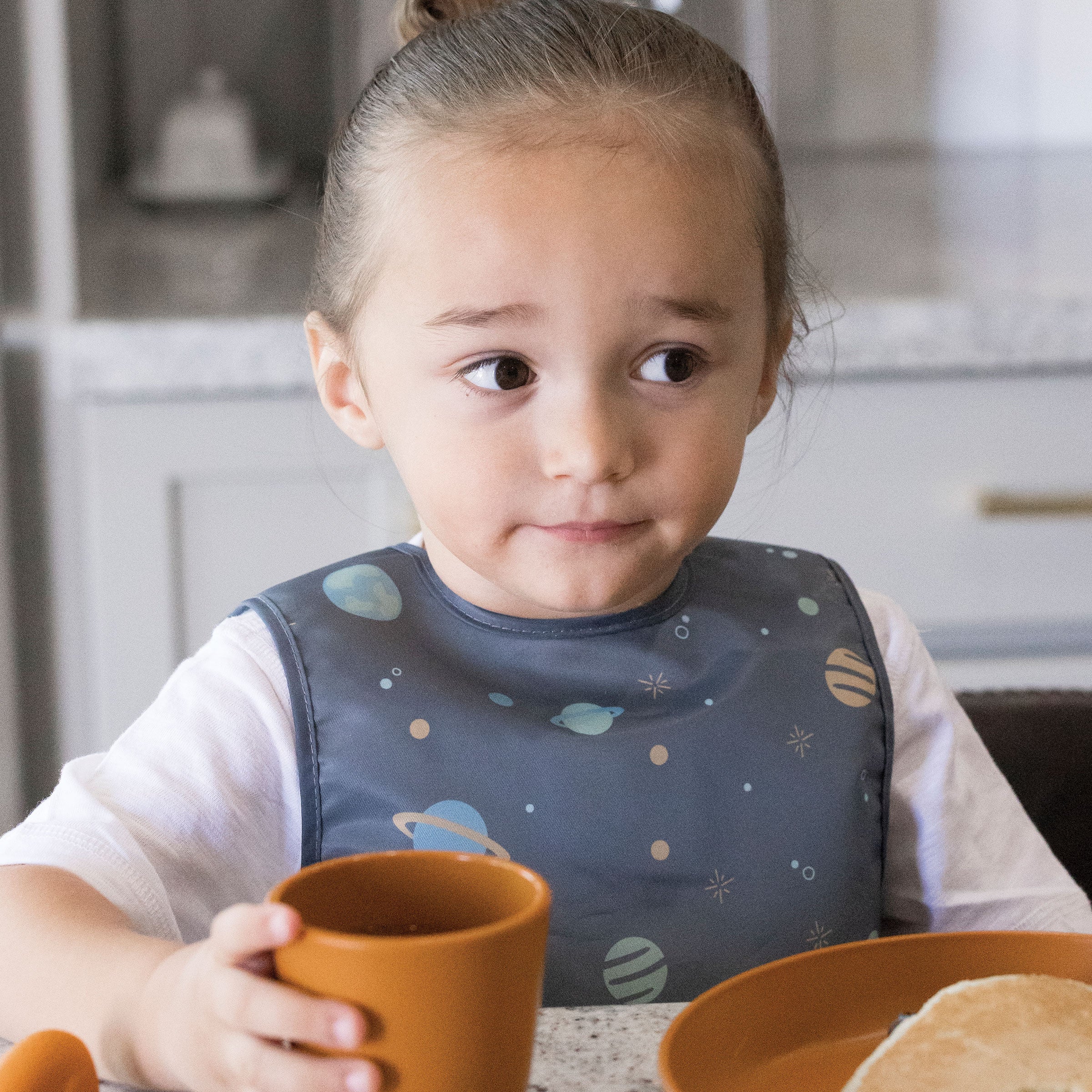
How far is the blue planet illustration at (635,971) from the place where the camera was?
77 cm

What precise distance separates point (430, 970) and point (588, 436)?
1.18 ft

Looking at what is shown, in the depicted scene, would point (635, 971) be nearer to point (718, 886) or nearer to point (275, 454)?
point (718, 886)

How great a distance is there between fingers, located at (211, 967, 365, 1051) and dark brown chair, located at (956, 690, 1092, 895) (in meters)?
0.63

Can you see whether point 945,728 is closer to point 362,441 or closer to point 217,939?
point 362,441

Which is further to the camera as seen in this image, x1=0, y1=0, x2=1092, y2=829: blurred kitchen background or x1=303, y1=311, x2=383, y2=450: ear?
x1=0, y1=0, x2=1092, y2=829: blurred kitchen background

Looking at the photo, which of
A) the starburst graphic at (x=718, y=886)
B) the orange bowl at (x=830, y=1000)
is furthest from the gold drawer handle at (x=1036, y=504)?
the orange bowl at (x=830, y=1000)

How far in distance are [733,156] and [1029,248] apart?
1.13 meters

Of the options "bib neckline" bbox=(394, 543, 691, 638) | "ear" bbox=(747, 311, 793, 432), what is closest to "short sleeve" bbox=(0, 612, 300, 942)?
"bib neckline" bbox=(394, 543, 691, 638)

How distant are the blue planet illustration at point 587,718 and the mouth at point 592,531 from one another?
144mm

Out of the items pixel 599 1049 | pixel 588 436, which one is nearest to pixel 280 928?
pixel 599 1049

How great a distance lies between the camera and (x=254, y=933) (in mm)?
366

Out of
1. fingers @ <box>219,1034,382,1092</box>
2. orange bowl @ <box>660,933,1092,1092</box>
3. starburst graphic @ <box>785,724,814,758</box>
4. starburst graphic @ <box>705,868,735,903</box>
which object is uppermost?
fingers @ <box>219,1034,382,1092</box>

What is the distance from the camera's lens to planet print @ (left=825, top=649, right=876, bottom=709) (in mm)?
862

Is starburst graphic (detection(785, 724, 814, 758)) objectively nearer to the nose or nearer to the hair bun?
the nose
